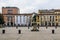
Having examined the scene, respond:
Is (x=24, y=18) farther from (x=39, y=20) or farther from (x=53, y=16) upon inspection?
(x=53, y=16)

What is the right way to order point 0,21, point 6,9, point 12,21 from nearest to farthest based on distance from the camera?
point 0,21 < point 12,21 < point 6,9

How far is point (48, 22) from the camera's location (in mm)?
134625

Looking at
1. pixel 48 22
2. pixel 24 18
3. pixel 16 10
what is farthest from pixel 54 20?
pixel 16 10

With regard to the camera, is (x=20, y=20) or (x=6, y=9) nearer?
(x=20, y=20)

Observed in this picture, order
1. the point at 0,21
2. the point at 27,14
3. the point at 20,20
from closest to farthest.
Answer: the point at 0,21 < the point at 27,14 < the point at 20,20

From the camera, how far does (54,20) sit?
434 ft

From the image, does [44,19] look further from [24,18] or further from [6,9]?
[6,9]

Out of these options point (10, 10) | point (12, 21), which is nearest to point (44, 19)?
point (12, 21)

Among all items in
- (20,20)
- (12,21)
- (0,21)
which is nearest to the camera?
(0,21)

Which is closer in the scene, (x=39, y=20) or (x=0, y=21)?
(x=0, y=21)

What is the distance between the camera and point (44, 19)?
132250 millimetres

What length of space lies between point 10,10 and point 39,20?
2897 cm

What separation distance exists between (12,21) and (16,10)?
1663cm

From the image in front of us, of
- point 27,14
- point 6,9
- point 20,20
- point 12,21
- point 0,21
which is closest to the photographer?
point 0,21
